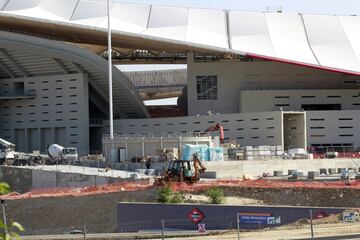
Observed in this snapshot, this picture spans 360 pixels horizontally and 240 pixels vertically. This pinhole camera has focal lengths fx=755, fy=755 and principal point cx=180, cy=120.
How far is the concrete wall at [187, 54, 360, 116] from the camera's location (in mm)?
70375

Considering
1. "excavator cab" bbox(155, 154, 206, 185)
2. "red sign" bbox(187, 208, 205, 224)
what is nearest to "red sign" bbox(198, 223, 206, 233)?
"red sign" bbox(187, 208, 205, 224)

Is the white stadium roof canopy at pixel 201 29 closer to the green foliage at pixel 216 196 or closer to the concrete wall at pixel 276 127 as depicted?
the concrete wall at pixel 276 127

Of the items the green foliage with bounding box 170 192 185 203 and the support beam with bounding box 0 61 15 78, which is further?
the support beam with bounding box 0 61 15 78

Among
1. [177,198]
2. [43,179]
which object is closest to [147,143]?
[43,179]

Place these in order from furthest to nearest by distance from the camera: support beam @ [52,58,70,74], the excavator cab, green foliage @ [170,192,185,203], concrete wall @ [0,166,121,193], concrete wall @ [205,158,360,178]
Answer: support beam @ [52,58,70,74] < concrete wall @ [205,158,360,178] < concrete wall @ [0,166,121,193] < the excavator cab < green foliage @ [170,192,185,203]

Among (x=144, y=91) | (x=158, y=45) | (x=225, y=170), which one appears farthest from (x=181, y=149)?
(x=144, y=91)

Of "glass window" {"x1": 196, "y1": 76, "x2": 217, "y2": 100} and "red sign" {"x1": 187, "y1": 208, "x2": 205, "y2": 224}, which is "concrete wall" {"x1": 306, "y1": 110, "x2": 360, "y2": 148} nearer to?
"glass window" {"x1": 196, "y1": 76, "x2": 217, "y2": 100}

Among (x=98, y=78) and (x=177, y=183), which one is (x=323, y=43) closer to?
(x=98, y=78)

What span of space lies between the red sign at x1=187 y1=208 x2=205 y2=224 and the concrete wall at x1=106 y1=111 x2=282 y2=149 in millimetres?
34214

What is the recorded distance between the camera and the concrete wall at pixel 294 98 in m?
68.8

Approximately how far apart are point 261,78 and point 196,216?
42465 millimetres

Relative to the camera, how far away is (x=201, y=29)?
68.5m

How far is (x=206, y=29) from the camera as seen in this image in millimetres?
68688

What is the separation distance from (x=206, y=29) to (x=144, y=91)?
27590 mm
